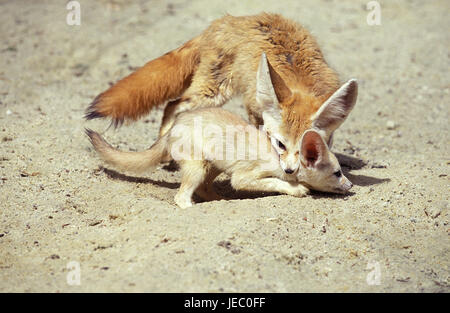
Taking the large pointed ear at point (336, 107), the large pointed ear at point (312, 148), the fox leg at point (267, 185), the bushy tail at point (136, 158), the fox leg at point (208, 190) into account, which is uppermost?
the large pointed ear at point (336, 107)

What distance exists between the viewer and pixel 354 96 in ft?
15.1

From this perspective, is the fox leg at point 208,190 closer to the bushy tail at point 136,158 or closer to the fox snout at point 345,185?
the bushy tail at point 136,158

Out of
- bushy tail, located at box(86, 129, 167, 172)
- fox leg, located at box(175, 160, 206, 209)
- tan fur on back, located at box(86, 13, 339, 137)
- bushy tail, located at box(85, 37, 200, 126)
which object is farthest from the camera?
bushy tail, located at box(85, 37, 200, 126)

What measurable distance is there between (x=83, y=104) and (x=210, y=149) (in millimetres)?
3012

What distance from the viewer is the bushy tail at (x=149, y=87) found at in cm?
551

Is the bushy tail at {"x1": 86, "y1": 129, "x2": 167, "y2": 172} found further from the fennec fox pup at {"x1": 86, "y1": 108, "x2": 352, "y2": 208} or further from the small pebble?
the small pebble

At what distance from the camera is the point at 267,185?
4809 millimetres

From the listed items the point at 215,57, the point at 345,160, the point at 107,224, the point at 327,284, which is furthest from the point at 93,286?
the point at 345,160

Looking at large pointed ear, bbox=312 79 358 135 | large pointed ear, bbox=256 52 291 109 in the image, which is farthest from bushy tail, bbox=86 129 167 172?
large pointed ear, bbox=312 79 358 135

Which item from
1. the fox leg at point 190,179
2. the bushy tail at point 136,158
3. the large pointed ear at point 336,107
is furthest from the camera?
the bushy tail at point 136,158

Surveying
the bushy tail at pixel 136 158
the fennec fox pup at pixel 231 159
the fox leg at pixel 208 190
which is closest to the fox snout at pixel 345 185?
the fennec fox pup at pixel 231 159

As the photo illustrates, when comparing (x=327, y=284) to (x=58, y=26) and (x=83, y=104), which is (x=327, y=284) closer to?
(x=83, y=104)

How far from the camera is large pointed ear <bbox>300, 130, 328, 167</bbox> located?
4.29 meters

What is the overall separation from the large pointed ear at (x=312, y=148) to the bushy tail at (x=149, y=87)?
1909 millimetres
